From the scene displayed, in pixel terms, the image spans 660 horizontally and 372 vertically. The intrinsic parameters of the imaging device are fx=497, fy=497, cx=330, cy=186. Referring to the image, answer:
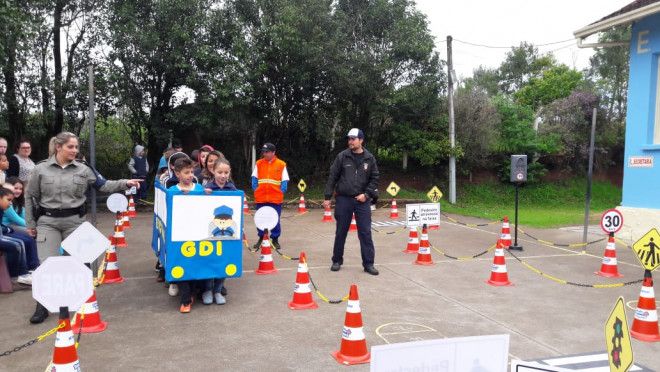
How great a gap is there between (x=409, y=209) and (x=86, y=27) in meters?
13.6

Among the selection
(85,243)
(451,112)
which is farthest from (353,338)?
(451,112)

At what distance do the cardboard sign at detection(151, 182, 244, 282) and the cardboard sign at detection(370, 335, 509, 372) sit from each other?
391 centimetres

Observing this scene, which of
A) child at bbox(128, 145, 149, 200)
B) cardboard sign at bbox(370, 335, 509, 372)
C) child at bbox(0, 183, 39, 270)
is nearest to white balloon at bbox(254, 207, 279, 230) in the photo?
child at bbox(0, 183, 39, 270)

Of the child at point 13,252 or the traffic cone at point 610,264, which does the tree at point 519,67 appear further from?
the child at point 13,252

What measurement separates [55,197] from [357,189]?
4.00 metres

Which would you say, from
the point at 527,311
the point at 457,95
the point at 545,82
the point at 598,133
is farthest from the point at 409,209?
the point at 545,82

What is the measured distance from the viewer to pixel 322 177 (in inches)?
890

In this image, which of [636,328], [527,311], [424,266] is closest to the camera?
[636,328]

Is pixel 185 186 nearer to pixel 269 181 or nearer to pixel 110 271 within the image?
pixel 110 271

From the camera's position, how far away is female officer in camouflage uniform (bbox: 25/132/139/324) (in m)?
5.37

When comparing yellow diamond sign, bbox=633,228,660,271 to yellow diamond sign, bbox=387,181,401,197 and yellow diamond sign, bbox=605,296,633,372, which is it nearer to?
yellow diamond sign, bbox=605,296,633,372

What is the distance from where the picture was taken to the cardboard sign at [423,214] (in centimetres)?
912

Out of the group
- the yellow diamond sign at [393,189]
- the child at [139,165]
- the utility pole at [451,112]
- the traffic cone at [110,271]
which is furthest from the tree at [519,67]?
the traffic cone at [110,271]

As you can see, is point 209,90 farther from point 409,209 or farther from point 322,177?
point 409,209
